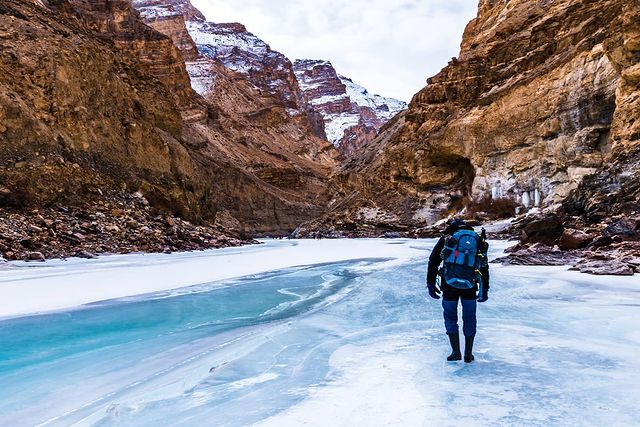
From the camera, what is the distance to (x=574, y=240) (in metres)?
12.1

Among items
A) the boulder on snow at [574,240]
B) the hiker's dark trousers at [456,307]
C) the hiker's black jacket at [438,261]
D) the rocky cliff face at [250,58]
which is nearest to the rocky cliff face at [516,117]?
the boulder on snow at [574,240]

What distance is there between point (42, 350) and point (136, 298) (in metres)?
3.04

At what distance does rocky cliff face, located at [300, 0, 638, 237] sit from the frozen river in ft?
56.1

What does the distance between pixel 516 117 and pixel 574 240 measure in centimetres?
2371

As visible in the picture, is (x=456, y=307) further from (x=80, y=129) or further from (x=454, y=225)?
(x=80, y=129)

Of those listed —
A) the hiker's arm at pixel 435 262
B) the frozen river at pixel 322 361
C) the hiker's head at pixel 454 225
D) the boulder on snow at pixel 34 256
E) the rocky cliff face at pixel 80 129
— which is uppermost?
the rocky cliff face at pixel 80 129

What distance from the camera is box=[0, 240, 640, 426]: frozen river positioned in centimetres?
279

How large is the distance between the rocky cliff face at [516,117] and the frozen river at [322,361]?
56.1 ft

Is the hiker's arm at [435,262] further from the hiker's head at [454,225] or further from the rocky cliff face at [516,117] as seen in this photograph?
the rocky cliff face at [516,117]

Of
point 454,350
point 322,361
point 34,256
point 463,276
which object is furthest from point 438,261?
point 34,256

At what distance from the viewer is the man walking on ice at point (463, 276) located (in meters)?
3.86

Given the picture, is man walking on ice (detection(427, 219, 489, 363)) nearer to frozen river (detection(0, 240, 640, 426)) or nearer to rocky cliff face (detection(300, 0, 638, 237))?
frozen river (detection(0, 240, 640, 426))

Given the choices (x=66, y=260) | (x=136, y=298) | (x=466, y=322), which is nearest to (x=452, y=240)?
(x=466, y=322)

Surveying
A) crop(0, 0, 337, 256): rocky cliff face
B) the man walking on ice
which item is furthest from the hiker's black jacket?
crop(0, 0, 337, 256): rocky cliff face
